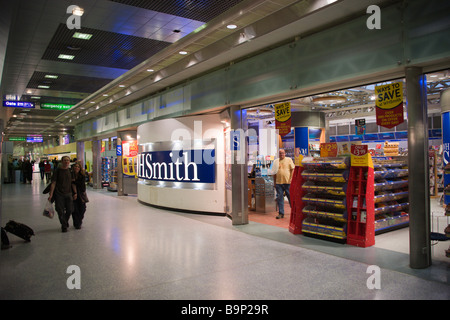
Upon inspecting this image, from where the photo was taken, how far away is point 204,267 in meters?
4.51

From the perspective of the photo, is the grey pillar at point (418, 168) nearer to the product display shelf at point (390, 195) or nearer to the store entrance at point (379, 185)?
the store entrance at point (379, 185)

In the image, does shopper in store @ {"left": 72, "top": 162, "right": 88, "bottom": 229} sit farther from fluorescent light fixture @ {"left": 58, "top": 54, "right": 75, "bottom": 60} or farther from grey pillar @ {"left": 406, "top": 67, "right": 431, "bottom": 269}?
grey pillar @ {"left": 406, "top": 67, "right": 431, "bottom": 269}

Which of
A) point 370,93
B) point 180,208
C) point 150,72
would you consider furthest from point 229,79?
point 370,93

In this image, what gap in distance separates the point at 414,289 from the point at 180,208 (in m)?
6.71

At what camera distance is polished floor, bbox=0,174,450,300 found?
3.63m

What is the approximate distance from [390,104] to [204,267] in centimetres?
363

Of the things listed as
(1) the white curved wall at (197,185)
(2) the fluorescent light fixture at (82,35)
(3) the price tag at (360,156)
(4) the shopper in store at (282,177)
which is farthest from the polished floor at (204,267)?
(2) the fluorescent light fixture at (82,35)

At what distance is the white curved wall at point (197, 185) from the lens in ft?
28.4

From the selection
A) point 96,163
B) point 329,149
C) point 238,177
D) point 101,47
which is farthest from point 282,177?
point 96,163

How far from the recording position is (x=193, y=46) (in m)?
7.03

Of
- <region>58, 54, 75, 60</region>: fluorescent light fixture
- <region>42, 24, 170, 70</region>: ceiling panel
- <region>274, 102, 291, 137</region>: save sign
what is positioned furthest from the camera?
<region>58, 54, 75, 60</region>: fluorescent light fixture

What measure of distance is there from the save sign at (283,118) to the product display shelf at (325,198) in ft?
2.70

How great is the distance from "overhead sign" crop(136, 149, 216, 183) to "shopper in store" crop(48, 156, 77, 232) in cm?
302

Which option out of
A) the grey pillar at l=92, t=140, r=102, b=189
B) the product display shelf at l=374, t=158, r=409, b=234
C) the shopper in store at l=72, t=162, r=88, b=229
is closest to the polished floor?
the shopper in store at l=72, t=162, r=88, b=229
